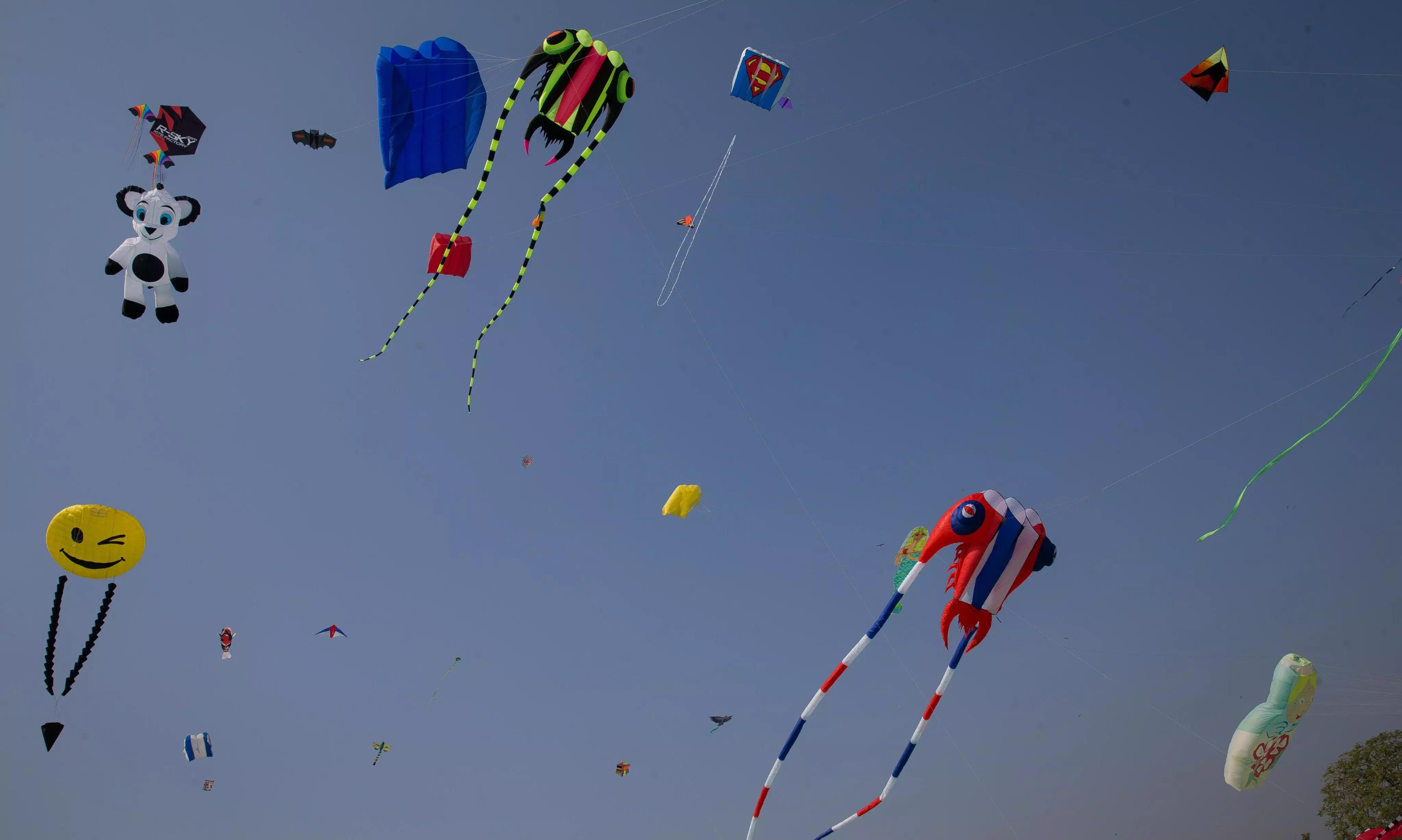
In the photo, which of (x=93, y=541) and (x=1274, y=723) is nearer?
(x=93, y=541)

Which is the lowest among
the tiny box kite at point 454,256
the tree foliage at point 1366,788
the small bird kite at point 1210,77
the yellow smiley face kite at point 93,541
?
the yellow smiley face kite at point 93,541

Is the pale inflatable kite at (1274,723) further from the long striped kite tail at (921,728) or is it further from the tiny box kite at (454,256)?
the tiny box kite at (454,256)

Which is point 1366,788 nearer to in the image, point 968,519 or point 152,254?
point 968,519

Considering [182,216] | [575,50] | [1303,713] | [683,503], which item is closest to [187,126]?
[182,216]

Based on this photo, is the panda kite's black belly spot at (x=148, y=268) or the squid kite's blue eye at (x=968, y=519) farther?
the panda kite's black belly spot at (x=148, y=268)

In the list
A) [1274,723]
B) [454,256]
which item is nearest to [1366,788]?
[1274,723]

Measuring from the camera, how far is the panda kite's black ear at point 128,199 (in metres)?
14.0

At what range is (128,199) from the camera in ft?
46.1

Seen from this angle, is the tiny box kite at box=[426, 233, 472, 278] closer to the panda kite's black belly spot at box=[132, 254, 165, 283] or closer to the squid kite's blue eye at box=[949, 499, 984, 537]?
the panda kite's black belly spot at box=[132, 254, 165, 283]

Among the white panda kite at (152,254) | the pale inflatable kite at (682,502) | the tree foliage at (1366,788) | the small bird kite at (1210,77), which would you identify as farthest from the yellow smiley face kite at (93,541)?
the tree foliage at (1366,788)

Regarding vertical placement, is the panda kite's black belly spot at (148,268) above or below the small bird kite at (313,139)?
below

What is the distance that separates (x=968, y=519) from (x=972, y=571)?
915mm

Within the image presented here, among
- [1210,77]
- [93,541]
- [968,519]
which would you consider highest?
[1210,77]

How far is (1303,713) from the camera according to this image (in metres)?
16.4
